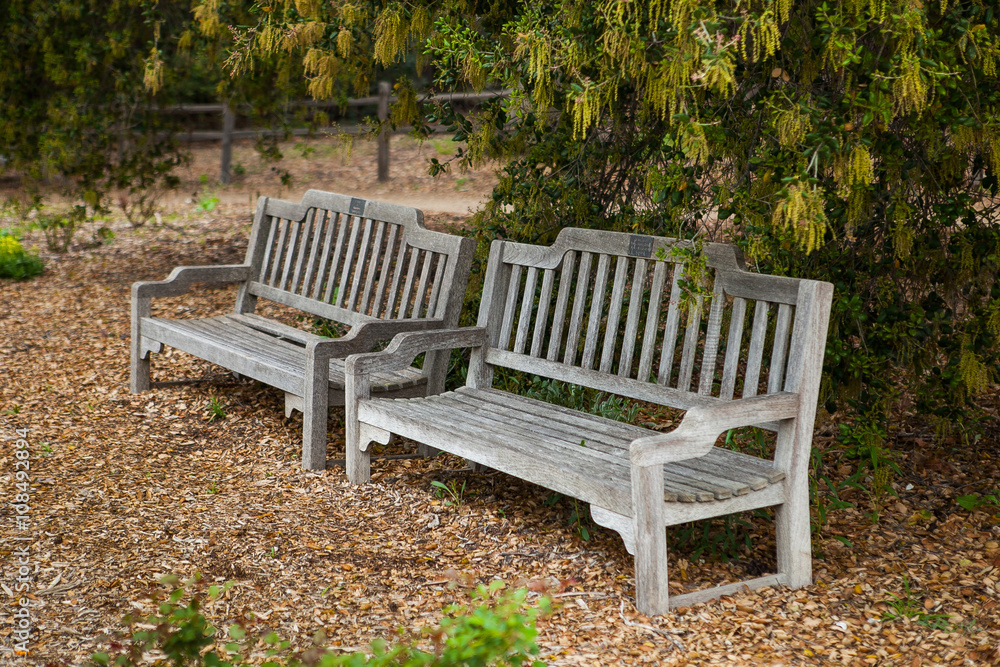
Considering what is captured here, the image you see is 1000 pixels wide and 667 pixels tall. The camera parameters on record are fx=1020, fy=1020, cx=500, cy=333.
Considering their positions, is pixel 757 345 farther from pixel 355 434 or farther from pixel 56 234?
pixel 56 234

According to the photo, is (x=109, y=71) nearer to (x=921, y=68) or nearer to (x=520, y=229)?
(x=520, y=229)

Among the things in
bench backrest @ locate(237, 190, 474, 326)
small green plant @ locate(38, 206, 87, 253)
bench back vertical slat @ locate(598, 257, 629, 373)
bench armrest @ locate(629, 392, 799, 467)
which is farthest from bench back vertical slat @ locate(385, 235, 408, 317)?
small green plant @ locate(38, 206, 87, 253)

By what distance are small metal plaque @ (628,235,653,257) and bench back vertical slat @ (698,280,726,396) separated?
0.34 meters

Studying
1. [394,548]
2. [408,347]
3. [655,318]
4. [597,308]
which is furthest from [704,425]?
[408,347]

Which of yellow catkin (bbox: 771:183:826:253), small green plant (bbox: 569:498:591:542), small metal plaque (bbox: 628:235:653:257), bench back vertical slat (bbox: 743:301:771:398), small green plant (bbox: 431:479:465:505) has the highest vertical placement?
yellow catkin (bbox: 771:183:826:253)

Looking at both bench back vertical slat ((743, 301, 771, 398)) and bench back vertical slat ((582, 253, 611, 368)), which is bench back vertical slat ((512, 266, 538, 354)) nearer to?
bench back vertical slat ((582, 253, 611, 368))

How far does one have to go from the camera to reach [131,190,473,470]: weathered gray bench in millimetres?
4492

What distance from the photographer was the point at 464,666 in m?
2.03

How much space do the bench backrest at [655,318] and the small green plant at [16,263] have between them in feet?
18.2

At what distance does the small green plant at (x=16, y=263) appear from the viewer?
847cm

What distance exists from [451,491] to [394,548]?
540 millimetres

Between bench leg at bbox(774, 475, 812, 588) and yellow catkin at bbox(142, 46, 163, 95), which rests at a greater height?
yellow catkin at bbox(142, 46, 163, 95)

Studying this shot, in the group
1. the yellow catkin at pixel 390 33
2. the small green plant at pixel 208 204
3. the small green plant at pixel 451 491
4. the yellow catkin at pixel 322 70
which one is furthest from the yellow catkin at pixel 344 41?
the small green plant at pixel 208 204

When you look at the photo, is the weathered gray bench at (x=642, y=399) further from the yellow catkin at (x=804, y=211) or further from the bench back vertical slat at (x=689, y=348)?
the yellow catkin at (x=804, y=211)
